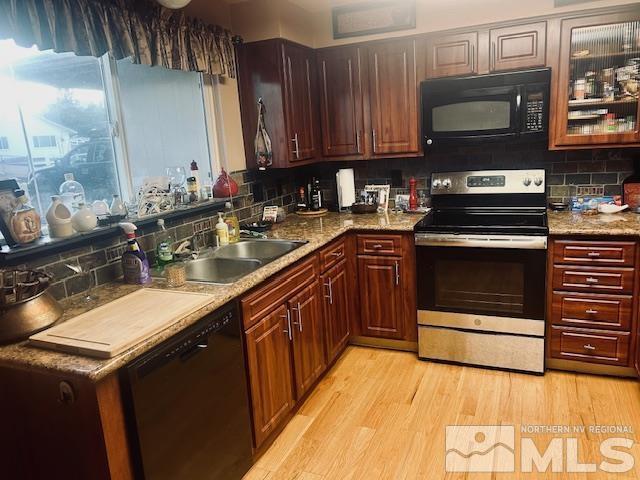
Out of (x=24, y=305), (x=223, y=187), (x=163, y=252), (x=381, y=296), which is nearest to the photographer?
(x=24, y=305)

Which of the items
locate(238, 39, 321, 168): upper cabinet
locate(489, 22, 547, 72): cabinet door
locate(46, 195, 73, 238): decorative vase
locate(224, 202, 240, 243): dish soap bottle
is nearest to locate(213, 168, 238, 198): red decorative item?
locate(224, 202, 240, 243): dish soap bottle

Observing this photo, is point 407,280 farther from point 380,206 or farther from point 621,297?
point 621,297

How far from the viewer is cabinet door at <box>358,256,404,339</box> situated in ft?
10.4

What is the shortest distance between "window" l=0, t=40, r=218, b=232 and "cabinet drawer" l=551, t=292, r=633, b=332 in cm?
234

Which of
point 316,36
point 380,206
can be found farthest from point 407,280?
point 316,36

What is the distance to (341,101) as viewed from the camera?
3.46 meters

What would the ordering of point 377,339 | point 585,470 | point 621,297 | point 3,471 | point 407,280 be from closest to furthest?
1. point 3,471
2. point 585,470
3. point 621,297
4. point 407,280
5. point 377,339

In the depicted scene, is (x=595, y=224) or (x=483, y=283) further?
(x=483, y=283)

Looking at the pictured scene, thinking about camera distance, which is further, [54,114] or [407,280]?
[407,280]

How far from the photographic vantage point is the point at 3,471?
1.68 m

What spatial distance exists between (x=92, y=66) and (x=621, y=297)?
9.90 ft

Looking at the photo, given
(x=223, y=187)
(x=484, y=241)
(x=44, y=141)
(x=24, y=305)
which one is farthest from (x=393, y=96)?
(x=24, y=305)

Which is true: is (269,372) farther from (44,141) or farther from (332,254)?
(44,141)

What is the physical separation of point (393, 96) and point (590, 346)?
6.50 feet
